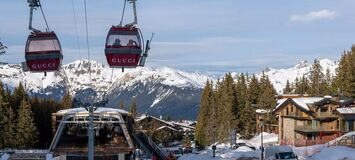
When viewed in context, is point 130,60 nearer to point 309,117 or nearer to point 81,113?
point 81,113

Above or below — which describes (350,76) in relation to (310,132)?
above

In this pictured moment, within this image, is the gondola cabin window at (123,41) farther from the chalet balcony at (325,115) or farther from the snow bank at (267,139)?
the snow bank at (267,139)

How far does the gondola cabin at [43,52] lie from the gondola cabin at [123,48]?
1961 mm

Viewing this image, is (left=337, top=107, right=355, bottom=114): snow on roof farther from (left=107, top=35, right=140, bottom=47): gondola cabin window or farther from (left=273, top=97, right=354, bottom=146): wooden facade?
(left=107, top=35, right=140, bottom=47): gondola cabin window

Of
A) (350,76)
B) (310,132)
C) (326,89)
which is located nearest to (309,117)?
(310,132)

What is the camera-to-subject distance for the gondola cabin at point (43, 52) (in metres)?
26.8

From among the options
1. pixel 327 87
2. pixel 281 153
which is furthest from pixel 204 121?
pixel 281 153

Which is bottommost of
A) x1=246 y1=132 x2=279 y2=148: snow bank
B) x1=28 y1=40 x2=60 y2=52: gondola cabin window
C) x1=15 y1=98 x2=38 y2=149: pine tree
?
x1=246 y1=132 x2=279 y2=148: snow bank

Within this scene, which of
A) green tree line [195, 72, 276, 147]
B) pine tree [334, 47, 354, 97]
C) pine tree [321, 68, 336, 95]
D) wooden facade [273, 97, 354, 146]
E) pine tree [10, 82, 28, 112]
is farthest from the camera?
pine tree [321, 68, 336, 95]

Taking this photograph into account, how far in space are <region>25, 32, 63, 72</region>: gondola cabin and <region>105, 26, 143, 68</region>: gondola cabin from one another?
1.96 m

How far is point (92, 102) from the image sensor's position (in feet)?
89.2

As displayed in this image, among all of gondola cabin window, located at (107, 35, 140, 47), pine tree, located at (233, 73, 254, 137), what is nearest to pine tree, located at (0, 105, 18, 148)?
pine tree, located at (233, 73, 254, 137)

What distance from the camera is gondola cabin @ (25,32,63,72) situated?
87.9 feet

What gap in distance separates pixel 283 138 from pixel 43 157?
52.7 meters
